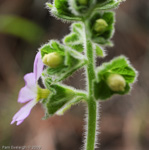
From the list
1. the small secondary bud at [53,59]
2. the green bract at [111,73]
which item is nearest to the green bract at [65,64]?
the small secondary bud at [53,59]

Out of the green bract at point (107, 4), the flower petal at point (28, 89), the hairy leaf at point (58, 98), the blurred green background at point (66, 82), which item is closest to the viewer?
the green bract at point (107, 4)

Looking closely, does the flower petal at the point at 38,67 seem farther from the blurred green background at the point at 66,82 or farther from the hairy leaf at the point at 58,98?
the blurred green background at the point at 66,82

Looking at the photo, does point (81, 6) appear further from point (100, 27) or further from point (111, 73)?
point (111, 73)

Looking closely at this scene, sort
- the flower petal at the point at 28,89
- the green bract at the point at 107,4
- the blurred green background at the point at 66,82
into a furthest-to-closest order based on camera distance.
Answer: the blurred green background at the point at 66,82
the flower petal at the point at 28,89
the green bract at the point at 107,4

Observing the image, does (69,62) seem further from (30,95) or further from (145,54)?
(145,54)

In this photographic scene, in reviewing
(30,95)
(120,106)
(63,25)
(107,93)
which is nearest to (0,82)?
(63,25)
